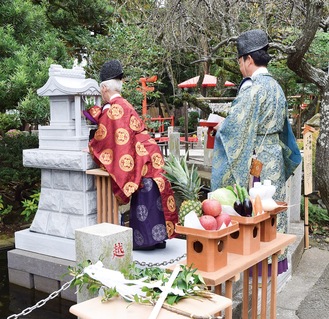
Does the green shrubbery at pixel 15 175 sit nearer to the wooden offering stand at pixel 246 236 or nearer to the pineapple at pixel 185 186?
the pineapple at pixel 185 186

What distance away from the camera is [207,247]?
8.73 feet

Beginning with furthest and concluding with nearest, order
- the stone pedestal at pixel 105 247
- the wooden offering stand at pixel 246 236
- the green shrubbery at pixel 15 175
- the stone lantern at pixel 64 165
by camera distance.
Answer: the green shrubbery at pixel 15 175, the stone lantern at pixel 64 165, the wooden offering stand at pixel 246 236, the stone pedestal at pixel 105 247

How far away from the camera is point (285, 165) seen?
15.6 feet

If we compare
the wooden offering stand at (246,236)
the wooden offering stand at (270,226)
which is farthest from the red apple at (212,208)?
the wooden offering stand at (270,226)

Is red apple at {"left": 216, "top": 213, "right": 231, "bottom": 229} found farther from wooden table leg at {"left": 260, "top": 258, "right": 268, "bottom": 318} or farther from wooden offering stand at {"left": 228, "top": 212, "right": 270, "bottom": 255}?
wooden table leg at {"left": 260, "top": 258, "right": 268, "bottom": 318}

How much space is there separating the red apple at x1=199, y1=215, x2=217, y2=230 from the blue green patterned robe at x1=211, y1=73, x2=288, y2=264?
159 centimetres

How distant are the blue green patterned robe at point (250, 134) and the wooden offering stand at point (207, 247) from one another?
1.52 meters

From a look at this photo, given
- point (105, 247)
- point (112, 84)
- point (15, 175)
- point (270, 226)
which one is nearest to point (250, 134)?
point (270, 226)

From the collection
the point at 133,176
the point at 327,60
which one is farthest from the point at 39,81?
the point at 327,60

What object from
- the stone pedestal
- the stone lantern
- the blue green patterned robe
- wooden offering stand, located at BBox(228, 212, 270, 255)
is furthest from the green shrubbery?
wooden offering stand, located at BBox(228, 212, 270, 255)

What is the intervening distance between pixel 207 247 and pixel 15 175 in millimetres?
5641

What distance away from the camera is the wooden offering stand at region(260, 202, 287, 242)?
3250mm

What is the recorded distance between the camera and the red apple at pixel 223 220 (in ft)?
8.99

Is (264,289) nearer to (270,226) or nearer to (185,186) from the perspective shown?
(270,226)
